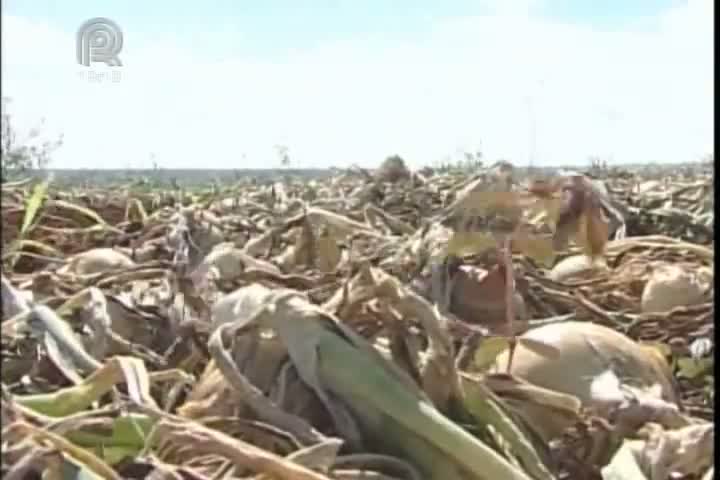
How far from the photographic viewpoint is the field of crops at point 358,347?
665 millimetres

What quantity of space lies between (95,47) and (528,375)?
40 cm

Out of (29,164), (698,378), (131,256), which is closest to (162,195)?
(131,256)

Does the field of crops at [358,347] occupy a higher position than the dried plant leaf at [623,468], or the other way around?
the field of crops at [358,347]

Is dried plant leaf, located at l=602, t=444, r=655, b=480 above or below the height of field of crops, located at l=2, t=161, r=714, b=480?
below

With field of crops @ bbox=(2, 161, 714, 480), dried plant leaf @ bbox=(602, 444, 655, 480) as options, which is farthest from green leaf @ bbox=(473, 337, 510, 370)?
dried plant leaf @ bbox=(602, 444, 655, 480)

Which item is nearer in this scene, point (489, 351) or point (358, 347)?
point (358, 347)

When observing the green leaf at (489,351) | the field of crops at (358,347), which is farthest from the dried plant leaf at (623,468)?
the green leaf at (489,351)

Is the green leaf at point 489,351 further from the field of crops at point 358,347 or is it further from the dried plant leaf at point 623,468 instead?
the dried plant leaf at point 623,468

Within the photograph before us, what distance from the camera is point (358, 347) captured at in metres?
0.74

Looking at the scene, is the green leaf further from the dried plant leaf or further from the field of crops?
the dried plant leaf

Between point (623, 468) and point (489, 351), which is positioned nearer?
point (623, 468)

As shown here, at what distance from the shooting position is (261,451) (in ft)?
2.12

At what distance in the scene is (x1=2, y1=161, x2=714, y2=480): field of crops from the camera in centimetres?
67

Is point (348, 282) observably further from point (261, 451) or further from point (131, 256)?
point (131, 256)
